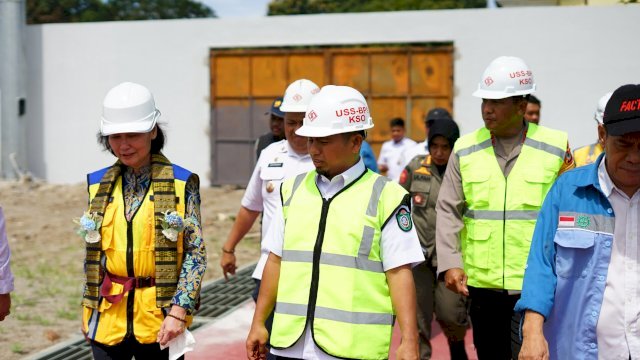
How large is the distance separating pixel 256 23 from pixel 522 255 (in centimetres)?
1343

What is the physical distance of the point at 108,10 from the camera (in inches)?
1820

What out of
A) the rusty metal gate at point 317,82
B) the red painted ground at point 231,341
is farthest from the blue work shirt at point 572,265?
the rusty metal gate at point 317,82

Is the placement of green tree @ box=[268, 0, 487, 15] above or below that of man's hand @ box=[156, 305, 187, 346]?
above

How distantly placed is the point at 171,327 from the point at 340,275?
88cm

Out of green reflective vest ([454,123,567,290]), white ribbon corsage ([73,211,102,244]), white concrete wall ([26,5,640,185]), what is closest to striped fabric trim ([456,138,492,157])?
green reflective vest ([454,123,567,290])

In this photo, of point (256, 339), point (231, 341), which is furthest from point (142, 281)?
point (231, 341)

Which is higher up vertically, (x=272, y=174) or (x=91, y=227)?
(x=272, y=174)

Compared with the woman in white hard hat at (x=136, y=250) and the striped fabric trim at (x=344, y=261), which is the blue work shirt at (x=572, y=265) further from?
the woman in white hard hat at (x=136, y=250)

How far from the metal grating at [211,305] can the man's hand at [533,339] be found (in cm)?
430

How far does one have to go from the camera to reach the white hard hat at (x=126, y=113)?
3844 millimetres

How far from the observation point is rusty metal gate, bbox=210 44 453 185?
16.7m

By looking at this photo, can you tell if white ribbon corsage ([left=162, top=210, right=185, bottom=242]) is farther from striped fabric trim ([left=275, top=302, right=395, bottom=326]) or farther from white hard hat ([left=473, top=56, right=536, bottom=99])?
white hard hat ([left=473, top=56, right=536, bottom=99])

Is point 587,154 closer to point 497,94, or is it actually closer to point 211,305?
point 497,94

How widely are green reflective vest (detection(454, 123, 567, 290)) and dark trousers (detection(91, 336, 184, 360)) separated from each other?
186 cm
